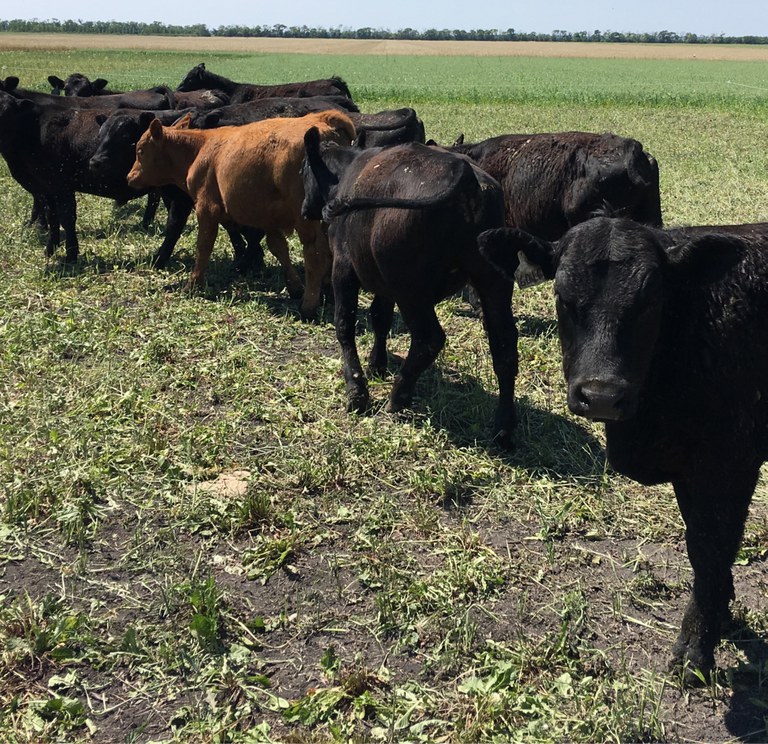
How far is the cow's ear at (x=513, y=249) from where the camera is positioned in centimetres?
356

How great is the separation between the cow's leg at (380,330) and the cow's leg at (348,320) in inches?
9.8

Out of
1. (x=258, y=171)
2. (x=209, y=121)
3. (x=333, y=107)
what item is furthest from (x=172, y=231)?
(x=333, y=107)

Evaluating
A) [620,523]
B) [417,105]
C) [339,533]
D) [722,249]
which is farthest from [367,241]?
[417,105]

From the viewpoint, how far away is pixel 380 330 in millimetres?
6531

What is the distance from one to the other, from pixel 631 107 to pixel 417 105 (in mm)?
8173

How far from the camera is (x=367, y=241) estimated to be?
5793 mm

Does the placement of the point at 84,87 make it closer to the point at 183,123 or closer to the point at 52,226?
the point at 52,226

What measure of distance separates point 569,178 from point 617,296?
4.76 meters

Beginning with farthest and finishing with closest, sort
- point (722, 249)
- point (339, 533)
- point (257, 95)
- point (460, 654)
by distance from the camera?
point (257, 95) → point (339, 533) → point (460, 654) → point (722, 249)

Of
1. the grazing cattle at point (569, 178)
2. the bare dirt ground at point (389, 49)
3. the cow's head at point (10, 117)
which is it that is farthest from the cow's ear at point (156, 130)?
the bare dirt ground at point (389, 49)

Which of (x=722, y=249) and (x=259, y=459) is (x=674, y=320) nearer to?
(x=722, y=249)

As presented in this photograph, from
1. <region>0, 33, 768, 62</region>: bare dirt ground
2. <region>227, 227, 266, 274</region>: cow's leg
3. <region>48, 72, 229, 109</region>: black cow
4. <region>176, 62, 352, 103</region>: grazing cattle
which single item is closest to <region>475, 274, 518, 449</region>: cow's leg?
<region>227, 227, 266, 274</region>: cow's leg

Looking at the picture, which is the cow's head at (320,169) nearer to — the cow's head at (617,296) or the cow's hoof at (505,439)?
the cow's hoof at (505,439)

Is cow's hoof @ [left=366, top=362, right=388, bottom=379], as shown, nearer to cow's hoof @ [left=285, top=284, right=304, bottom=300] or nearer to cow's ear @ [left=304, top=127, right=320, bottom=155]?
cow's ear @ [left=304, top=127, right=320, bottom=155]
